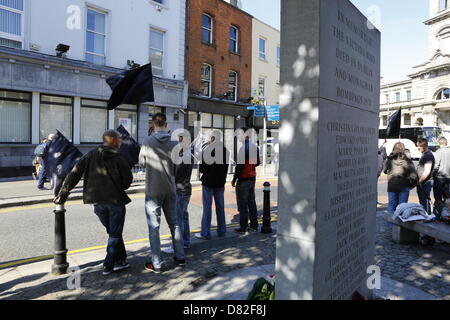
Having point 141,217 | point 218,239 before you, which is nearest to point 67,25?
point 141,217

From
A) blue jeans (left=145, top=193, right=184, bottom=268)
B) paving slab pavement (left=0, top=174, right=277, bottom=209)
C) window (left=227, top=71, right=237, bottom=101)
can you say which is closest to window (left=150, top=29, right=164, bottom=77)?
window (left=227, top=71, right=237, bottom=101)

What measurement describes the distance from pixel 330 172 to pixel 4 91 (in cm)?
1550

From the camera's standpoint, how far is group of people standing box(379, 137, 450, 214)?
7387mm

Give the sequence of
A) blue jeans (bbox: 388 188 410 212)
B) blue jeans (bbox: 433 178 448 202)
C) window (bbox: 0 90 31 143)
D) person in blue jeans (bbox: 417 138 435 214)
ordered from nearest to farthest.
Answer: blue jeans (bbox: 388 188 410 212) → person in blue jeans (bbox: 417 138 435 214) → blue jeans (bbox: 433 178 448 202) → window (bbox: 0 90 31 143)

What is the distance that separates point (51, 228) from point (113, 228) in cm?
330

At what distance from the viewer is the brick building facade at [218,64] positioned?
876 inches

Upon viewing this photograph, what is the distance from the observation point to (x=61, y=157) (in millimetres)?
5766

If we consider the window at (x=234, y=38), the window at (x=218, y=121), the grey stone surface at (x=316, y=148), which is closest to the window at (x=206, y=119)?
the window at (x=218, y=121)

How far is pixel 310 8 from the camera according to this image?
2.73 meters

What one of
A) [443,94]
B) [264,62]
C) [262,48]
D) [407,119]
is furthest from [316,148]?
[407,119]

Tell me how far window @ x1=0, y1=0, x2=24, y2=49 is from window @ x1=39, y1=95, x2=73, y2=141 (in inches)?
98.1

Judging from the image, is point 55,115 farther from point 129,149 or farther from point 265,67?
point 265,67

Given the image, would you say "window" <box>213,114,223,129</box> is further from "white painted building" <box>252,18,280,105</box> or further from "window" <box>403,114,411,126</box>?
"window" <box>403,114,411,126</box>
